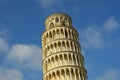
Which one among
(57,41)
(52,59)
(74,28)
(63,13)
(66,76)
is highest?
(63,13)

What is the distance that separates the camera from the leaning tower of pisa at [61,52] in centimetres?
4688

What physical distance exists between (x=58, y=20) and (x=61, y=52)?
306 inches

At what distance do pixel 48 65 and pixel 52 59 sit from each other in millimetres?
1191

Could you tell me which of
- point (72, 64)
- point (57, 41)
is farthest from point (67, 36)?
point (72, 64)

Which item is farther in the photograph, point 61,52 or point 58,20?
point 58,20

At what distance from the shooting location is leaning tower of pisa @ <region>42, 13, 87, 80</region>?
4688 cm

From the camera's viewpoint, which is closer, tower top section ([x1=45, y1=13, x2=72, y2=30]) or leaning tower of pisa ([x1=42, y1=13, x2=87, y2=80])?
leaning tower of pisa ([x1=42, y1=13, x2=87, y2=80])

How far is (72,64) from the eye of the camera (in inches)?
1876

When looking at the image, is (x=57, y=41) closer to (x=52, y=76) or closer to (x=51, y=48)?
(x=51, y=48)

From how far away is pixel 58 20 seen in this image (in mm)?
53750

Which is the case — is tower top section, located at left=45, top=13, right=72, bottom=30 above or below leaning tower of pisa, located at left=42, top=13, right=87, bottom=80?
above

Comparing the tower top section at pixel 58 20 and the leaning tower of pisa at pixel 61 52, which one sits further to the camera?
the tower top section at pixel 58 20

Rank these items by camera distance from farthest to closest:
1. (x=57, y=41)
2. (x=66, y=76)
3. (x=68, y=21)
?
(x=68, y=21) < (x=57, y=41) < (x=66, y=76)

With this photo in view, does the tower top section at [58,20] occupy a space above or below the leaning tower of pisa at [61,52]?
above
